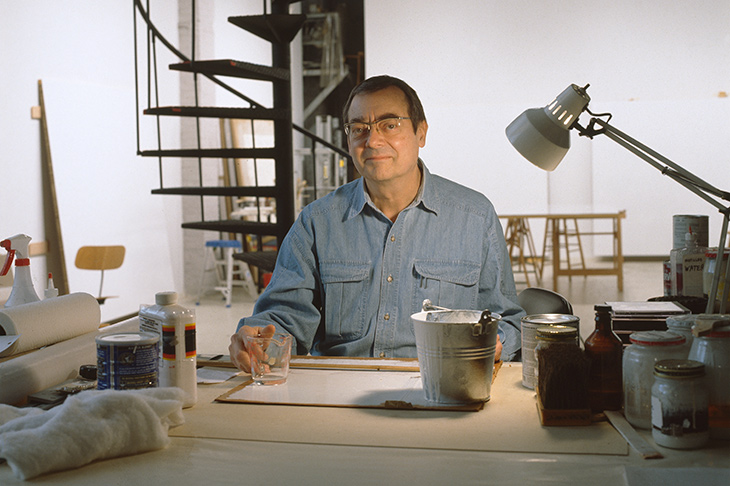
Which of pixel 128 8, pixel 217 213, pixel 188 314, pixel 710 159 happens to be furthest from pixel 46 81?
pixel 710 159

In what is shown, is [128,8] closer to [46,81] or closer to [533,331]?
[46,81]

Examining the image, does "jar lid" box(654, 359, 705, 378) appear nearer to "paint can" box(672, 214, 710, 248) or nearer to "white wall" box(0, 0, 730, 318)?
"paint can" box(672, 214, 710, 248)

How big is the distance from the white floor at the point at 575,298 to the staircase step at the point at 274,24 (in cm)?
204

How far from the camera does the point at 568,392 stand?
1.24m

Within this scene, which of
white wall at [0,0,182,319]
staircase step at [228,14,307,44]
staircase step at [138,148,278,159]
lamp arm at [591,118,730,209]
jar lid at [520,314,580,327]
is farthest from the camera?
white wall at [0,0,182,319]

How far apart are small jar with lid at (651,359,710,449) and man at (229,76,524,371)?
841 millimetres

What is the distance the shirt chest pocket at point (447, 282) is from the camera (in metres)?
2.02

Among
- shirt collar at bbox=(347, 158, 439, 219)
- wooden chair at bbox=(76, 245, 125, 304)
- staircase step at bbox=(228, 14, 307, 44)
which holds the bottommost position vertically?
wooden chair at bbox=(76, 245, 125, 304)

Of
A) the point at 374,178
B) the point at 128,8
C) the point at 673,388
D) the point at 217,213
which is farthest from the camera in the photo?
the point at 217,213

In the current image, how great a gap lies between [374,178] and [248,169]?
600cm

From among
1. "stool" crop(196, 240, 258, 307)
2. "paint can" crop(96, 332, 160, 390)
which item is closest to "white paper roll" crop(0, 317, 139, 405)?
A: "paint can" crop(96, 332, 160, 390)

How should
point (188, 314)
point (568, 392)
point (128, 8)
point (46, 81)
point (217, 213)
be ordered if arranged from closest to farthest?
point (568, 392)
point (188, 314)
point (46, 81)
point (128, 8)
point (217, 213)

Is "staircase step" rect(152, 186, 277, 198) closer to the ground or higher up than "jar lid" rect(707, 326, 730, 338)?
higher up

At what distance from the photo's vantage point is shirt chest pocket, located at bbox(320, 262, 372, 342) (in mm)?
2018
